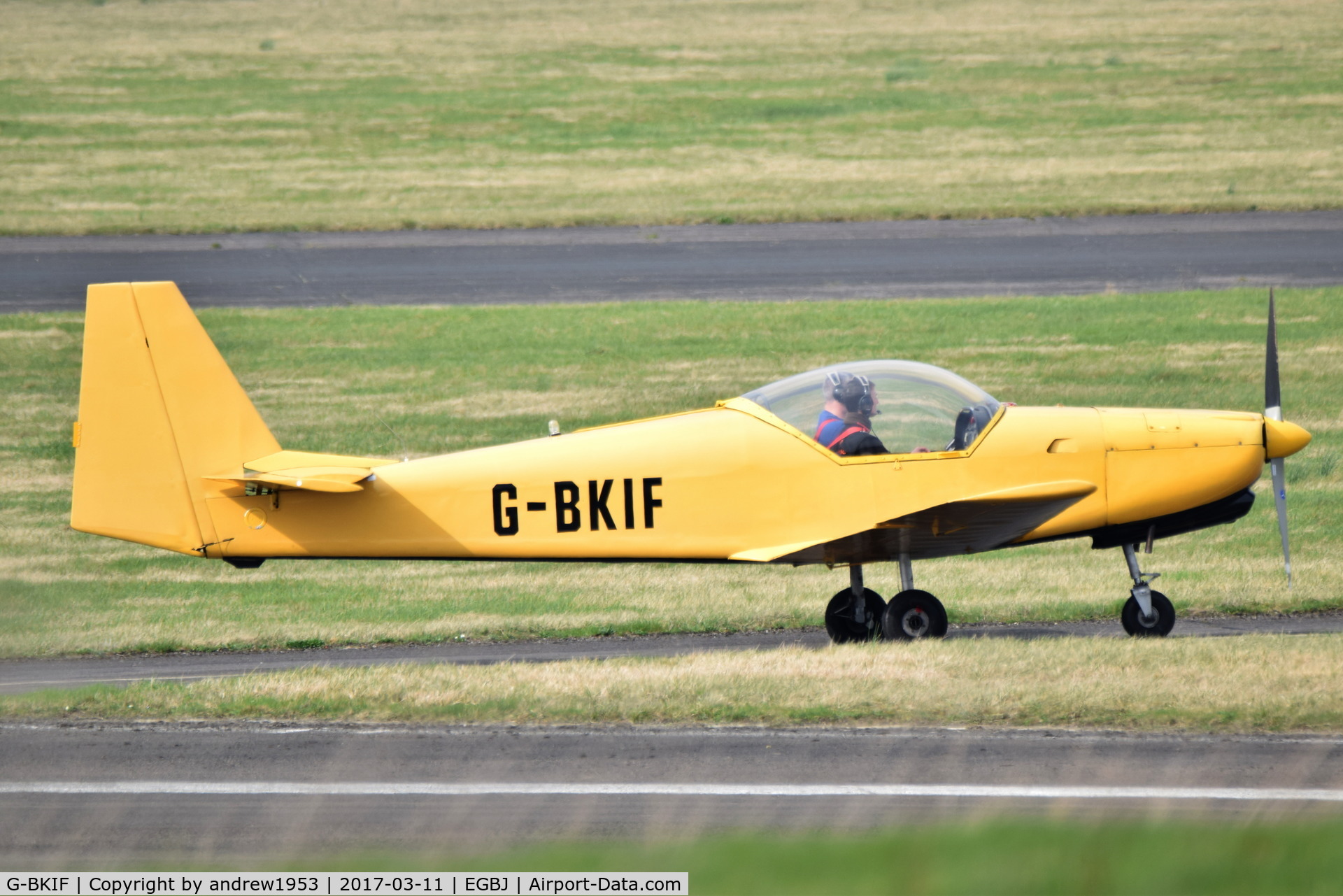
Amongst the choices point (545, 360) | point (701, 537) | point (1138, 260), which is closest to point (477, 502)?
point (701, 537)

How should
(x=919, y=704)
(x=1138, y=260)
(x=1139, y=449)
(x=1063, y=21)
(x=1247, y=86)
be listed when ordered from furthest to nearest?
(x=1063, y=21)
(x=1247, y=86)
(x=1138, y=260)
(x=1139, y=449)
(x=919, y=704)

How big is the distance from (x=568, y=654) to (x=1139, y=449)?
470cm

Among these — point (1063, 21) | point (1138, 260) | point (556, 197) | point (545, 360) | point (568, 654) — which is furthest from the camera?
point (1063, 21)

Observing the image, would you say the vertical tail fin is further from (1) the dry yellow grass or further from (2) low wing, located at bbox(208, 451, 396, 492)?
(1) the dry yellow grass

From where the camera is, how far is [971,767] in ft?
23.9

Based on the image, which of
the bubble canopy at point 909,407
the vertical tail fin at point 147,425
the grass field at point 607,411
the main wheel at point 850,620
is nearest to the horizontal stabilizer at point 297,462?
the vertical tail fin at point 147,425

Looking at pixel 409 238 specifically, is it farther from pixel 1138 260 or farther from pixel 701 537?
pixel 701 537

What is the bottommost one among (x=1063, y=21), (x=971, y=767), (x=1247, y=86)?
(x=971, y=767)

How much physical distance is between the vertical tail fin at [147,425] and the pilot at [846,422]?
4346mm

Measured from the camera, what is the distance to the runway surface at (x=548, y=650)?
1114cm

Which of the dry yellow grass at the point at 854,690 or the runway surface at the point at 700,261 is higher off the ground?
the runway surface at the point at 700,261

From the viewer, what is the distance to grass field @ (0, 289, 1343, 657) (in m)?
12.5
